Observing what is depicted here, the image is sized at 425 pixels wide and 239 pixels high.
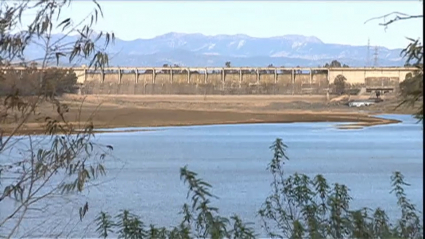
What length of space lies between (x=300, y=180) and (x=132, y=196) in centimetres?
568

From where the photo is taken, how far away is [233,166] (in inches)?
612

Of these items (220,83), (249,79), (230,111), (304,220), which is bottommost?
(230,111)

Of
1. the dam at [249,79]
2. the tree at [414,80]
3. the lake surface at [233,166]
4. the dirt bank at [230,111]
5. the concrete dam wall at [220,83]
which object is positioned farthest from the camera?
the dam at [249,79]

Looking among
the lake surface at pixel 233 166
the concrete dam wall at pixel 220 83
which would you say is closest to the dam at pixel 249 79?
the concrete dam wall at pixel 220 83

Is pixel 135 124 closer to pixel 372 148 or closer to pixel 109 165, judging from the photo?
pixel 372 148

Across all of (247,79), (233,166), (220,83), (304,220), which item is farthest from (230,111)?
(304,220)

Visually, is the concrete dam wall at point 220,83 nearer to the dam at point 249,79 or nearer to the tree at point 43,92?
the dam at point 249,79

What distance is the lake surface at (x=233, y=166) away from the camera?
909cm

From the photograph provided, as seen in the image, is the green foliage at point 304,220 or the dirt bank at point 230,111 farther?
the dirt bank at point 230,111

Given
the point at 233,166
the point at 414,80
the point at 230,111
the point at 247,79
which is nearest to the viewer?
the point at 414,80

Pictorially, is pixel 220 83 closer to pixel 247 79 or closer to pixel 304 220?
pixel 247 79

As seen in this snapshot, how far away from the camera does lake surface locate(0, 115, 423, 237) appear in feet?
29.8

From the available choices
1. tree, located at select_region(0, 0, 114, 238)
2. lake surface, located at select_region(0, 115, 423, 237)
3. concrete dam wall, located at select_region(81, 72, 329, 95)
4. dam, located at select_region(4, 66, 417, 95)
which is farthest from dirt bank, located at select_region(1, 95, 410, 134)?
tree, located at select_region(0, 0, 114, 238)

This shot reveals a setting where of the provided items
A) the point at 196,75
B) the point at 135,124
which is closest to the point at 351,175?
the point at 135,124
